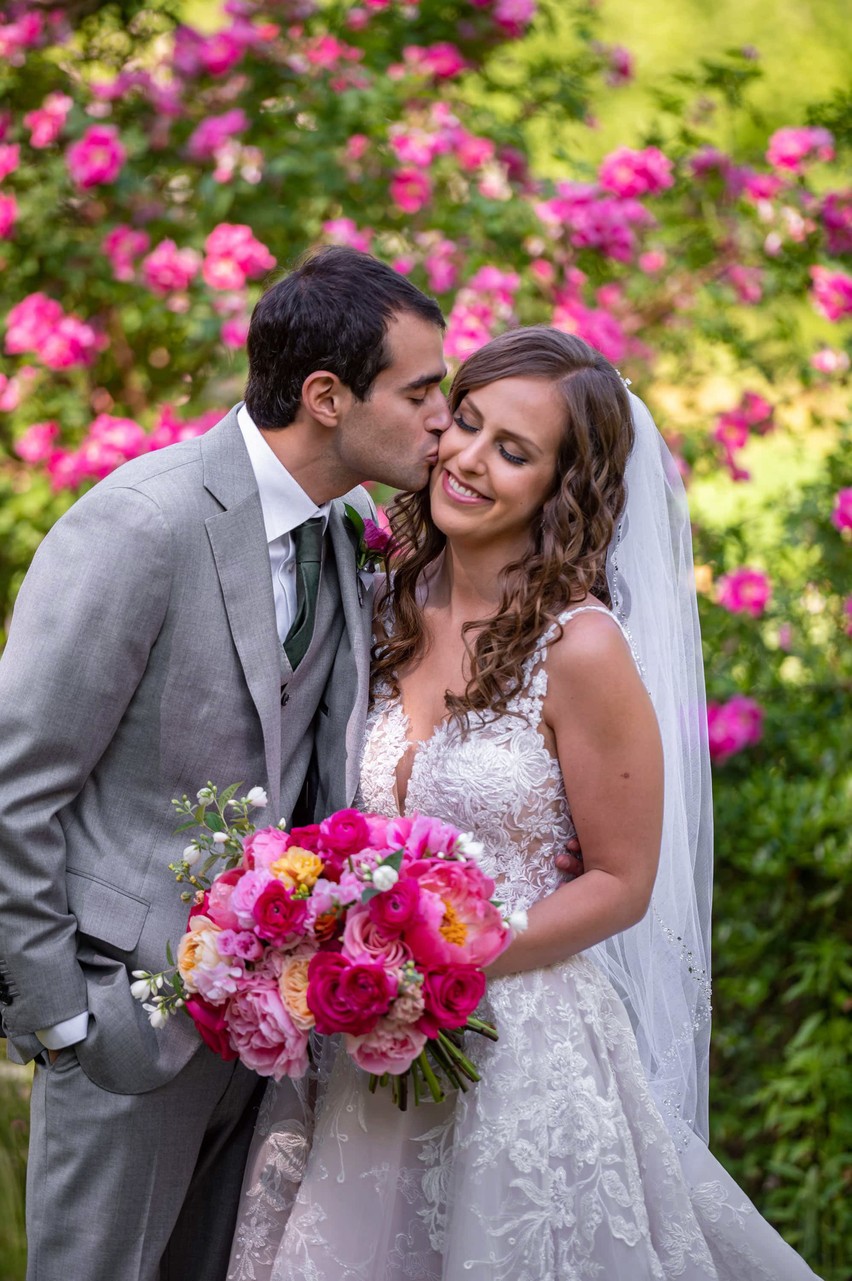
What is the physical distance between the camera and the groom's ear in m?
2.64

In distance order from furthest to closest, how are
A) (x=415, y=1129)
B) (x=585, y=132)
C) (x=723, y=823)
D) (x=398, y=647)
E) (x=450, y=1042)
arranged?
(x=585, y=132) < (x=723, y=823) < (x=398, y=647) < (x=415, y=1129) < (x=450, y=1042)

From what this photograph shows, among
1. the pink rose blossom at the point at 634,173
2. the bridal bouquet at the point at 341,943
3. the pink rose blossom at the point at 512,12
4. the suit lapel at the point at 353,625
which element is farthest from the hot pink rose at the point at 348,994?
the pink rose blossom at the point at 512,12

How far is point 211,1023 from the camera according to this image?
7.33 feet

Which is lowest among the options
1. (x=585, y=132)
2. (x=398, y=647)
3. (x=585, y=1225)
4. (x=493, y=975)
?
(x=585, y=132)

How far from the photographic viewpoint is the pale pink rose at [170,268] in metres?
4.88

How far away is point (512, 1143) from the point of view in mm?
2400

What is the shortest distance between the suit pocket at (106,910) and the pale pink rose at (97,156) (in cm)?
341

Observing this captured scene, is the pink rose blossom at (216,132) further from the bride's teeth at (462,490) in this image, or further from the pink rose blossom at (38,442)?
the bride's teeth at (462,490)

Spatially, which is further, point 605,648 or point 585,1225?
point 605,648

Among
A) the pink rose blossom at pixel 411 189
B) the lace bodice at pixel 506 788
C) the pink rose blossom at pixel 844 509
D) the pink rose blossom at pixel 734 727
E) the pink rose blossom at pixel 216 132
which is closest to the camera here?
the lace bodice at pixel 506 788

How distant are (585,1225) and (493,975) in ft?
1.54

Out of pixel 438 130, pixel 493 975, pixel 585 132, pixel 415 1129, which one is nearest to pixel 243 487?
pixel 493 975

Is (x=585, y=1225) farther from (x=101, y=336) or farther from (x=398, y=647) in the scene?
(x=101, y=336)

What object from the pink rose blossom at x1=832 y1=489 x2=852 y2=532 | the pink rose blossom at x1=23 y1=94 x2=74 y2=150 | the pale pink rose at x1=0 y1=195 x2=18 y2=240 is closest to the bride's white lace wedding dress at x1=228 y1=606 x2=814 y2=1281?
the pink rose blossom at x1=832 y1=489 x2=852 y2=532
